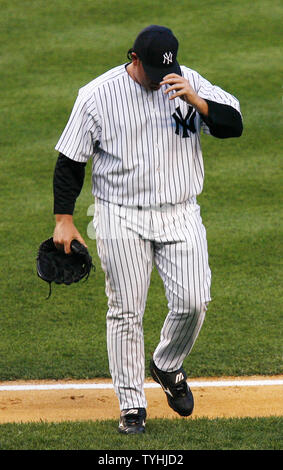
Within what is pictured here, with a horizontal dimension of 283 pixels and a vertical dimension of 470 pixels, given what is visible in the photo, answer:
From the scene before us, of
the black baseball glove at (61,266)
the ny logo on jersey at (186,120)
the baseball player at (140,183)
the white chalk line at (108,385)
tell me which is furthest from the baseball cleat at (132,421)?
the ny logo on jersey at (186,120)

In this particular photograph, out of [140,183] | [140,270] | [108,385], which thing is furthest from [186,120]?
[108,385]

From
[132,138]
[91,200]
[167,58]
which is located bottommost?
[91,200]

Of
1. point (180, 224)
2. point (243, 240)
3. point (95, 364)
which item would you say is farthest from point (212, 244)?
point (180, 224)

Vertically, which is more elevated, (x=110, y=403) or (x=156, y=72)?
(x=156, y=72)

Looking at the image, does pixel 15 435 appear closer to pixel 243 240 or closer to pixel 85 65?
pixel 243 240

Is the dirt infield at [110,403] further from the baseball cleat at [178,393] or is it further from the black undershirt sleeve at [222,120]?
the black undershirt sleeve at [222,120]

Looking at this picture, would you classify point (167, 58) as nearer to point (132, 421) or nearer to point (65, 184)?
point (65, 184)

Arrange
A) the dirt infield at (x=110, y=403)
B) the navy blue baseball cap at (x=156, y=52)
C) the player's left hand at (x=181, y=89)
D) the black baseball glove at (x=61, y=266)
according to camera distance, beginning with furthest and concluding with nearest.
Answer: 1. the dirt infield at (x=110, y=403)
2. the black baseball glove at (x=61, y=266)
3. the navy blue baseball cap at (x=156, y=52)
4. the player's left hand at (x=181, y=89)

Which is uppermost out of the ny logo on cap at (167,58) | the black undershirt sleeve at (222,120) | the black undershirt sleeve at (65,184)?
the ny logo on cap at (167,58)

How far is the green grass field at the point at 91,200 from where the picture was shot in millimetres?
5691

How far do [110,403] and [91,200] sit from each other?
4.22 m

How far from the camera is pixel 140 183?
14.2 ft

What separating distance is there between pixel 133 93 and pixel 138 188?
462 millimetres
